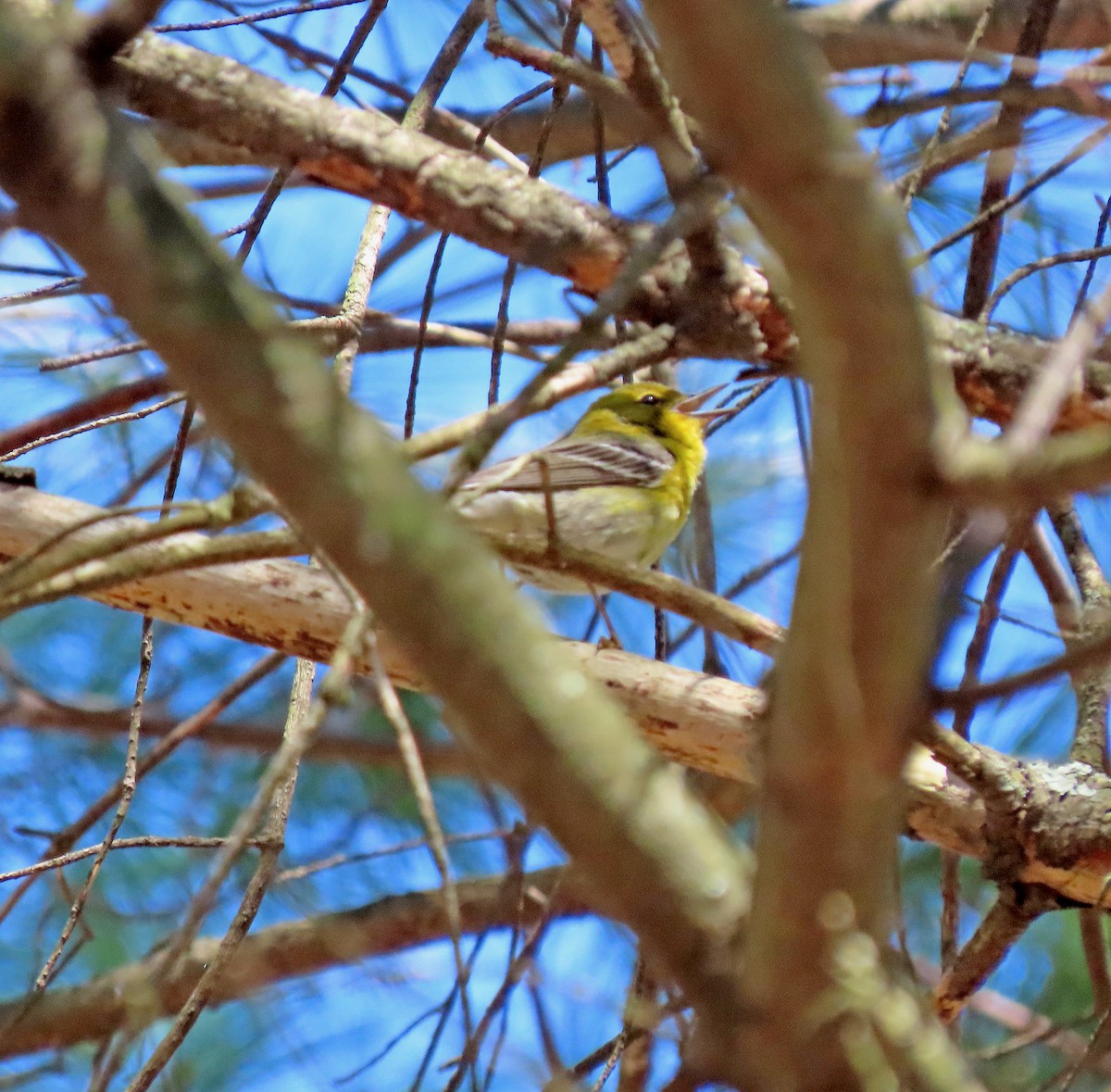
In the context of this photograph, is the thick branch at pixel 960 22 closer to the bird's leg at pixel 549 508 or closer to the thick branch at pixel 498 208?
the thick branch at pixel 498 208

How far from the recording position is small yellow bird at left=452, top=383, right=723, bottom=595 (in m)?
3.74

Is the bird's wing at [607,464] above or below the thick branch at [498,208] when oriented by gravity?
above

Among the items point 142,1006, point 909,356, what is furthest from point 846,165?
point 142,1006

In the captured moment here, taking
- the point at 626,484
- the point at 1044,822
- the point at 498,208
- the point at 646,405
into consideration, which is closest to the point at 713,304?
the point at 498,208

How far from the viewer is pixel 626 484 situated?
13.3 feet

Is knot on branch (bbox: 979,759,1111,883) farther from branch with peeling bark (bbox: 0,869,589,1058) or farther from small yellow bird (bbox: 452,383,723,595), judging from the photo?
small yellow bird (bbox: 452,383,723,595)

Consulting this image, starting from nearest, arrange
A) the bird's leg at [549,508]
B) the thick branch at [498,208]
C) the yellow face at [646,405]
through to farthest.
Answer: the bird's leg at [549,508] → the thick branch at [498,208] → the yellow face at [646,405]

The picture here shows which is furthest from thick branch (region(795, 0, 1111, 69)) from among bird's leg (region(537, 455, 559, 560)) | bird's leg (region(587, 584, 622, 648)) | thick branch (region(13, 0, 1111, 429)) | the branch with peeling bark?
the branch with peeling bark

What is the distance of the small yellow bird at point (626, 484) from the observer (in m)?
3.74

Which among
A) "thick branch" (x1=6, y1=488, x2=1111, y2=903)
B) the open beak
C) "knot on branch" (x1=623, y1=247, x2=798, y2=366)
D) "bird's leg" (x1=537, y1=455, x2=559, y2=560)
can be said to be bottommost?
"bird's leg" (x1=537, y1=455, x2=559, y2=560)

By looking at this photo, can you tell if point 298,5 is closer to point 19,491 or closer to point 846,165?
point 19,491

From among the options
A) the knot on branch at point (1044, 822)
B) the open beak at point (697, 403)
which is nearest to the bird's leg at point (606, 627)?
the knot on branch at point (1044, 822)

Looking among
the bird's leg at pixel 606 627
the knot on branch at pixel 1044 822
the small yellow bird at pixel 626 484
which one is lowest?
the knot on branch at pixel 1044 822

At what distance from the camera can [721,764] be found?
2410mm
